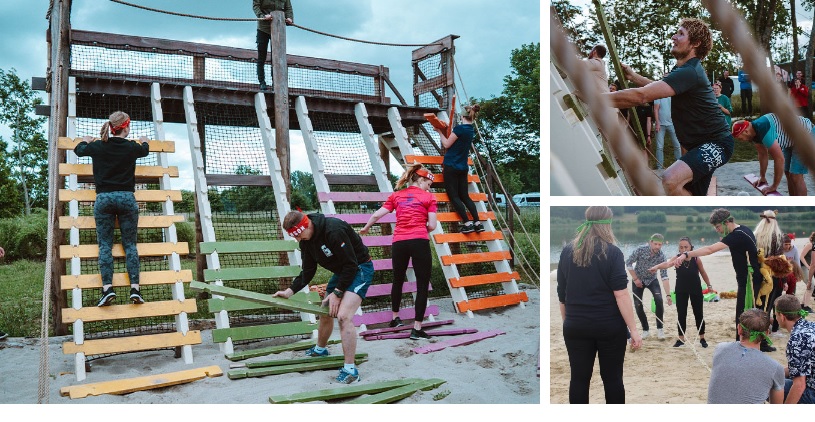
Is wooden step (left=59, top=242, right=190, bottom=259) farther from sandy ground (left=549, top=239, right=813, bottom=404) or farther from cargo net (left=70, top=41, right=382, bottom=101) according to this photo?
sandy ground (left=549, top=239, right=813, bottom=404)

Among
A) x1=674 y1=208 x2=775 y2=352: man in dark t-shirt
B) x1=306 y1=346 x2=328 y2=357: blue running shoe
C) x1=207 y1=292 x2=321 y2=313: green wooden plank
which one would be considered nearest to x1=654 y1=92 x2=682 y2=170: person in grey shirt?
x1=674 y1=208 x2=775 y2=352: man in dark t-shirt

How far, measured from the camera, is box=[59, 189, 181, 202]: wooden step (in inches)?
190

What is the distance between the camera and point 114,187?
4.69m

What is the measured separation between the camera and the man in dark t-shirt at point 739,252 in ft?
11.3

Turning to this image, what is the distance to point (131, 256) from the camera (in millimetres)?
4656

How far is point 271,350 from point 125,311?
1060mm

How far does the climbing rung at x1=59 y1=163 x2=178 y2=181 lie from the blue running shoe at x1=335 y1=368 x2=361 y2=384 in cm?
220

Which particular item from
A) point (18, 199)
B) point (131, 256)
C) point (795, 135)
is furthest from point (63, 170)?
point (18, 199)

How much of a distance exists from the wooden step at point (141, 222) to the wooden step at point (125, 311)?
23.7 inches

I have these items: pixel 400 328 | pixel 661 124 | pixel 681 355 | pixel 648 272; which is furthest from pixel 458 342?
pixel 661 124

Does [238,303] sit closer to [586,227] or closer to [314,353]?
[314,353]

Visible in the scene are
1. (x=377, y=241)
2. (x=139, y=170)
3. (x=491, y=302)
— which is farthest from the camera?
(x=491, y=302)

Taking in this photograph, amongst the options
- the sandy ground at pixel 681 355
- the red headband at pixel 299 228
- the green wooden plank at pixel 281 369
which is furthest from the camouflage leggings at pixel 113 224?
the sandy ground at pixel 681 355
